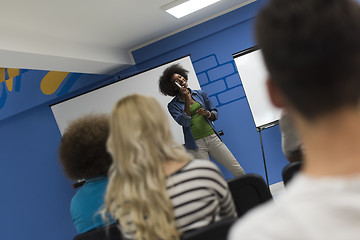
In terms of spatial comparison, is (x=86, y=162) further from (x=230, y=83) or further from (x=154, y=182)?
(x=230, y=83)

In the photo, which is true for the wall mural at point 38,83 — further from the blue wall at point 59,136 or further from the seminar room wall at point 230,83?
the seminar room wall at point 230,83

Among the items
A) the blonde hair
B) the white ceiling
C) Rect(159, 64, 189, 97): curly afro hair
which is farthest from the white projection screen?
the blonde hair

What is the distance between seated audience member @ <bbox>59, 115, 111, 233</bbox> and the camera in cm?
169

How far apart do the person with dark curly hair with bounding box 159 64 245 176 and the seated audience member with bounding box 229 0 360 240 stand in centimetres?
353

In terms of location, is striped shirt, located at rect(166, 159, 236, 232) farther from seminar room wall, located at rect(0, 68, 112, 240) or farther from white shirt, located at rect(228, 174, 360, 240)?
seminar room wall, located at rect(0, 68, 112, 240)

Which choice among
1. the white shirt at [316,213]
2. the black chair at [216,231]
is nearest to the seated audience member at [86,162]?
the black chair at [216,231]

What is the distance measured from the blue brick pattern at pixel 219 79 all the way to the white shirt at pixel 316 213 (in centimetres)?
431

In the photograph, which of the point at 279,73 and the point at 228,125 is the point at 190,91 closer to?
the point at 228,125

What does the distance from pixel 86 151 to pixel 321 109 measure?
1425 mm

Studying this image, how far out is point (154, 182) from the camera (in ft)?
4.15

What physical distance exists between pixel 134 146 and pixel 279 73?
33.3 inches

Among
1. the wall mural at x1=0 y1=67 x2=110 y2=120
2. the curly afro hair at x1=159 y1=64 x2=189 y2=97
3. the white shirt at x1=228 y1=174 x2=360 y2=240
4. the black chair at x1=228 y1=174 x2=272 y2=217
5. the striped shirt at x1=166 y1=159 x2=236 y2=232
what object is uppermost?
the wall mural at x1=0 y1=67 x2=110 y2=120

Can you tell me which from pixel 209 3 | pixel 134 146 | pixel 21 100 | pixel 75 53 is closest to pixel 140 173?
pixel 134 146

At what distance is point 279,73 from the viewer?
0.49 meters
